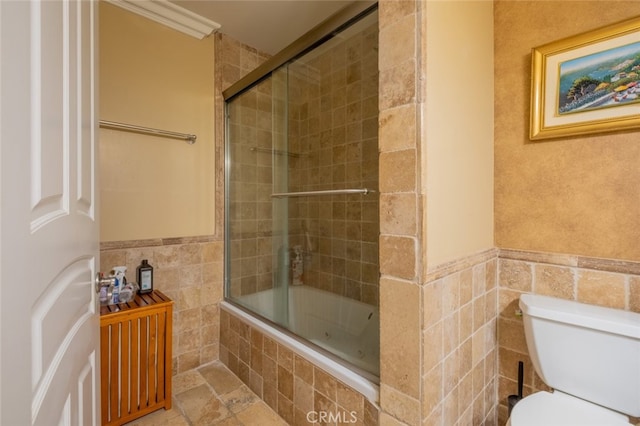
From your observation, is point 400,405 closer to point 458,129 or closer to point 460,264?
point 460,264

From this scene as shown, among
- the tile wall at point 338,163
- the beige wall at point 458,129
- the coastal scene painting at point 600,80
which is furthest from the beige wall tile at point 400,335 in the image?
the coastal scene painting at point 600,80

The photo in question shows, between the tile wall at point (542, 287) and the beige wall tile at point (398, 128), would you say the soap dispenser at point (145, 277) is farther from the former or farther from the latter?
the tile wall at point (542, 287)

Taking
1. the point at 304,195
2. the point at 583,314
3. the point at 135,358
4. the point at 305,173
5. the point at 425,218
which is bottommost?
the point at 135,358

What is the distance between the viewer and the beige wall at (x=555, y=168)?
1.08 meters

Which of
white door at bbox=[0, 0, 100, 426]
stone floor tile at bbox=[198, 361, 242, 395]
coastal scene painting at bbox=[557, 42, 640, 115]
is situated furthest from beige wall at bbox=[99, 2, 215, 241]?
coastal scene painting at bbox=[557, 42, 640, 115]

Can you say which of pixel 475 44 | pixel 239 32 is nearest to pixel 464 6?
pixel 475 44

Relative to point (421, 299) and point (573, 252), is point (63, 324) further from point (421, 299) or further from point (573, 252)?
point (573, 252)

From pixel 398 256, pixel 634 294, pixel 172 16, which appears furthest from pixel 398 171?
pixel 172 16

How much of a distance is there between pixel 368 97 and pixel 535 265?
121cm

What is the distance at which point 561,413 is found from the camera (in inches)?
40.3

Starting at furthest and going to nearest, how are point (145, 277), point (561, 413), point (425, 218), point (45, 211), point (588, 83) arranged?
point (145, 277) → point (588, 83) → point (561, 413) → point (425, 218) → point (45, 211)

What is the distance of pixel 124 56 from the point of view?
1759mm

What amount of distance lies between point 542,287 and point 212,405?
1.80m

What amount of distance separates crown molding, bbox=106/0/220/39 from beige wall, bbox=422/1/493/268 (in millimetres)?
1643
